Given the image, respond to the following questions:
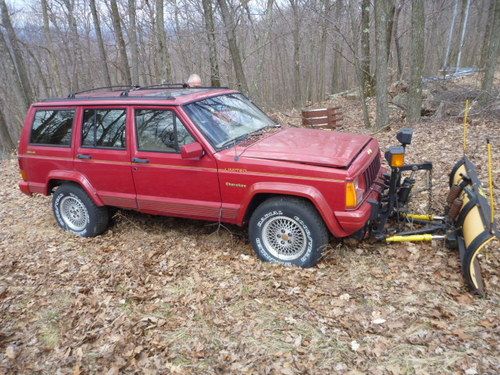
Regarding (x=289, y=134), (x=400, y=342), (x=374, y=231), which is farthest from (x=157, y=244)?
(x=400, y=342)

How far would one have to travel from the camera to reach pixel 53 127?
5.61 m

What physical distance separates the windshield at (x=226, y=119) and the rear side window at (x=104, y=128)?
3.40 ft

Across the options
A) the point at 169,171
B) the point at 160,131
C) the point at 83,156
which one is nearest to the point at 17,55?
the point at 83,156

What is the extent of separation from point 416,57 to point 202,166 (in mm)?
7827

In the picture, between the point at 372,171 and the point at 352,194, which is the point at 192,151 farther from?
the point at 372,171

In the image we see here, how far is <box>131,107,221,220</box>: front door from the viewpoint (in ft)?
14.9

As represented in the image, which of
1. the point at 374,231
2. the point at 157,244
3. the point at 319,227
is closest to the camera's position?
the point at 319,227

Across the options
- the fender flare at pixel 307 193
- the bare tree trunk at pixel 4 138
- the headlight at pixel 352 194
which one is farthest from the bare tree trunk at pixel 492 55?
the bare tree trunk at pixel 4 138

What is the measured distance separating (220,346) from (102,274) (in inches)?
80.1

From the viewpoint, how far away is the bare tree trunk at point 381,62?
938 centimetres

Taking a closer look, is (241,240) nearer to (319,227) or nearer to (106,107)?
(319,227)

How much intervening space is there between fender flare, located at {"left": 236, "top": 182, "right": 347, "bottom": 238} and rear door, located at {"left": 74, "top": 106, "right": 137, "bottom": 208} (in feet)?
6.02

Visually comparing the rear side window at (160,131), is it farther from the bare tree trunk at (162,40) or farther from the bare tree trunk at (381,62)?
the bare tree trunk at (162,40)

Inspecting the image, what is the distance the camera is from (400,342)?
3.21 m
